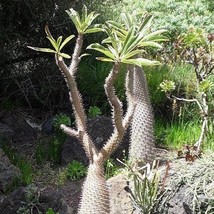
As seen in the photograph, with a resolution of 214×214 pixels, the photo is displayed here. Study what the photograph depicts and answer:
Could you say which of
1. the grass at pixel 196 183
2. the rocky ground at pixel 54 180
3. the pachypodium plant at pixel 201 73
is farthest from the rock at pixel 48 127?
the grass at pixel 196 183

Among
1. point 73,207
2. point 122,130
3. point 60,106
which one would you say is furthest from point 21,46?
point 122,130

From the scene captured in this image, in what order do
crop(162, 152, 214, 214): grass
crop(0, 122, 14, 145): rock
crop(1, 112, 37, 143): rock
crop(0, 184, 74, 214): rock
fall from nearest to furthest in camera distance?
crop(162, 152, 214, 214): grass → crop(0, 184, 74, 214): rock → crop(0, 122, 14, 145): rock → crop(1, 112, 37, 143): rock

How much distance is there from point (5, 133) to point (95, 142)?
116 centimetres

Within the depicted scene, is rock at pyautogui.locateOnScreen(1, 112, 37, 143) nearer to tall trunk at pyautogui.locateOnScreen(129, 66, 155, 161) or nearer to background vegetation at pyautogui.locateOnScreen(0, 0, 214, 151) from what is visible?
background vegetation at pyautogui.locateOnScreen(0, 0, 214, 151)

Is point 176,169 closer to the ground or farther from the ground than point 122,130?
closer to the ground

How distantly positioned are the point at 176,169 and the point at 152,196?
0.33 meters

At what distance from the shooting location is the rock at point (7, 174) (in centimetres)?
453

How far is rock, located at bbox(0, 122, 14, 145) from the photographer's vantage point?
224 inches

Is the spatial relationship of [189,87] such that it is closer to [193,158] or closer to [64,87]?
[64,87]

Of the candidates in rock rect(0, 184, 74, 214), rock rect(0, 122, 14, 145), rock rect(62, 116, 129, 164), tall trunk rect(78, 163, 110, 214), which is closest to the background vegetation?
rock rect(0, 122, 14, 145)

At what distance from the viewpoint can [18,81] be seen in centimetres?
646

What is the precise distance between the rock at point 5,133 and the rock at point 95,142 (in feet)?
2.65

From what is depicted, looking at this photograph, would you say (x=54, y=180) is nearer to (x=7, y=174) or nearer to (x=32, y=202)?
(x=7, y=174)

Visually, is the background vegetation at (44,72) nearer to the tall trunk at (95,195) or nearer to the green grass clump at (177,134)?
the green grass clump at (177,134)
